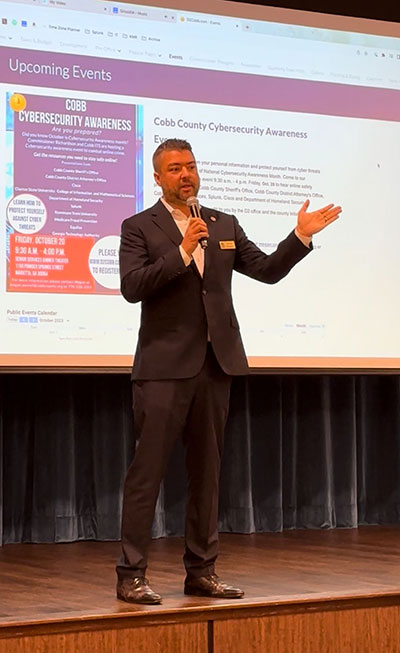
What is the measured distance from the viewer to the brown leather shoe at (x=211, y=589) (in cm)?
285

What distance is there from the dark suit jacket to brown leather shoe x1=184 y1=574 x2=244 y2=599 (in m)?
0.58

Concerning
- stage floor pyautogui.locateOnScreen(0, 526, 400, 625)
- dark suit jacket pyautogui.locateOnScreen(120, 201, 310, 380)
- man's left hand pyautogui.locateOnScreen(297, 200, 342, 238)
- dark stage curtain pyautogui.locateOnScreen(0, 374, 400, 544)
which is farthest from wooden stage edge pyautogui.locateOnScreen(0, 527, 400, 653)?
man's left hand pyautogui.locateOnScreen(297, 200, 342, 238)

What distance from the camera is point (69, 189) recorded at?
4.20 m

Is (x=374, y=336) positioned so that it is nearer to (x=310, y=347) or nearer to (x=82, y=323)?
(x=310, y=347)

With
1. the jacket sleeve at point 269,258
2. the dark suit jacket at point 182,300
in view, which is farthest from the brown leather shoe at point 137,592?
the jacket sleeve at point 269,258

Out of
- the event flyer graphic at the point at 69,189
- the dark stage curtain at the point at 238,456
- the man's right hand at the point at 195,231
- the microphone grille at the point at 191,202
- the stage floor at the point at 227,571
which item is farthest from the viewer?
the dark stage curtain at the point at 238,456

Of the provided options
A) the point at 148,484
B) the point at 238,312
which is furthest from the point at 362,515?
the point at 148,484

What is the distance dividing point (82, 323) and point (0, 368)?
14.9 inches

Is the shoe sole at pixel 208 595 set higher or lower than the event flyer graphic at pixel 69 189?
lower

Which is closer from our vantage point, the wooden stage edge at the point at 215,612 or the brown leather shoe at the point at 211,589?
the wooden stage edge at the point at 215,612

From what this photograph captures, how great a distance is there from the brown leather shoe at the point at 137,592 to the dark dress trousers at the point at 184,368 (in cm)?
2

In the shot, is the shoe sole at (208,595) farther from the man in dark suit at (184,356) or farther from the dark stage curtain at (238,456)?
the dark stage curtain at (238,456)

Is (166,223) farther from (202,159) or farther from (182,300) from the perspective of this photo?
(202,159)

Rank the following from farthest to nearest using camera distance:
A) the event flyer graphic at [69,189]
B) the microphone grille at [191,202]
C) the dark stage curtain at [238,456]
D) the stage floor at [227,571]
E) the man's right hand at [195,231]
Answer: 1. the dark stage curtain at [238,456]
2. the event flyer graphic at [69,189]
3. the stage floor at [227,571]
4. the microphone grille at [191,202]
5. the man's right hand at [195,231]
